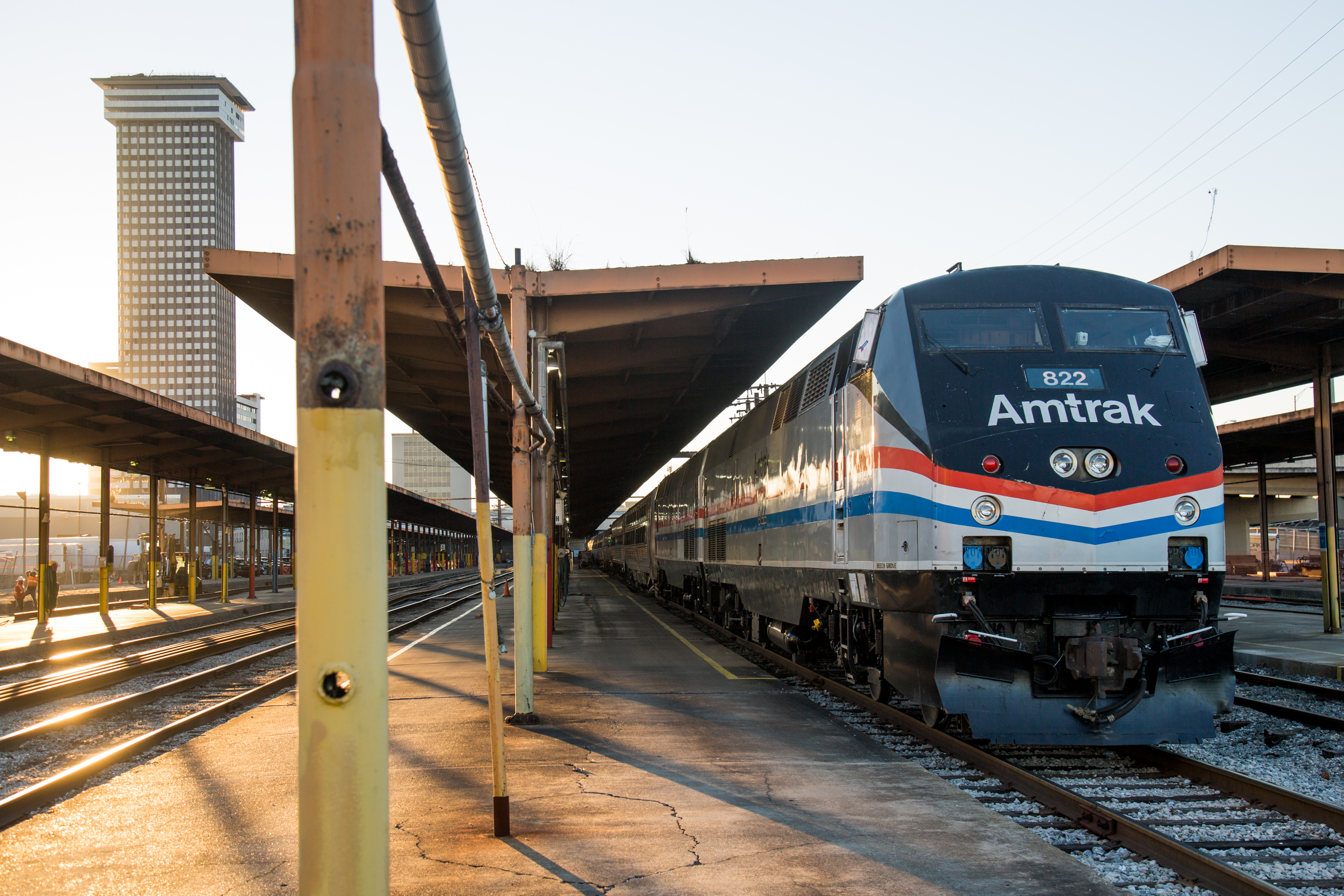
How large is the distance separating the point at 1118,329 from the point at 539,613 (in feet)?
26.7

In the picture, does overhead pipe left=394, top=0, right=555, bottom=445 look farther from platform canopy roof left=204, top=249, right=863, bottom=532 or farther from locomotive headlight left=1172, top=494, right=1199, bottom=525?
locomotive headlight left=1172, top=494, right=1199, bottom=525

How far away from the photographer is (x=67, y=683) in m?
13.1

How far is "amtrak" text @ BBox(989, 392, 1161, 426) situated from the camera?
7363 mm

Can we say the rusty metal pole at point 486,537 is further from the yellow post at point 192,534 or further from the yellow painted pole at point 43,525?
the yellow post at point 192,534

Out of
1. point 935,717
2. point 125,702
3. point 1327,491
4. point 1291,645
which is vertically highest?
point 1327,491

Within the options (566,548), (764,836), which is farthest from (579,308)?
(566,548)

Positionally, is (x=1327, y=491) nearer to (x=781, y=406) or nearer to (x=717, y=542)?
(x=717, y=542)

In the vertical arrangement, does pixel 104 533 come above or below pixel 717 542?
above

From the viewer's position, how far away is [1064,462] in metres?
7.23

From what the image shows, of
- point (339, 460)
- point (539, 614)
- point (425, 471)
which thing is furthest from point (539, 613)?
point (425, 471)

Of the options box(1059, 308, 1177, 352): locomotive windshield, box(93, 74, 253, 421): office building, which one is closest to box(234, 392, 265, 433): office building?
box(93, 74, 253, 421): office building

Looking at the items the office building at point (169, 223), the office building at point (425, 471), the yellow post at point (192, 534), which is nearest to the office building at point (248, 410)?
the office building at point (169, 223)

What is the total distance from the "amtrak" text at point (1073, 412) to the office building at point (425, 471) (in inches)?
5759

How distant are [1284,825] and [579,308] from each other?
10283mm
